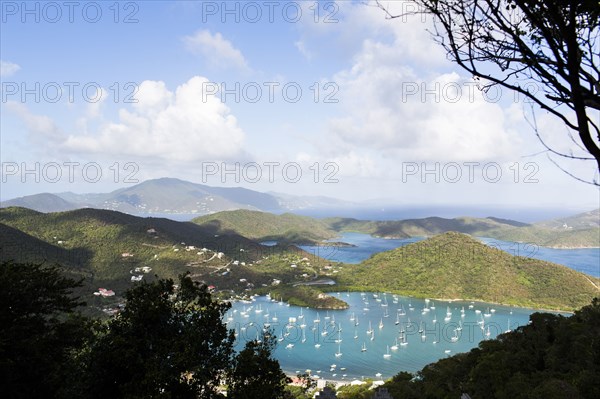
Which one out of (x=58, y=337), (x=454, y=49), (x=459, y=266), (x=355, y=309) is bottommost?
(x=355, y=309)

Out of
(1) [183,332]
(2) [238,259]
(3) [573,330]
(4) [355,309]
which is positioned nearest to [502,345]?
(3) [573,330]

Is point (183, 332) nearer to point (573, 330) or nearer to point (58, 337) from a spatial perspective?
point (58, 337)

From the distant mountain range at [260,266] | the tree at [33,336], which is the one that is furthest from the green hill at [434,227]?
the tree at [33,336]

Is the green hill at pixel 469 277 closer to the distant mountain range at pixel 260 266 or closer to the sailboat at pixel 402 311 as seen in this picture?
the distant mountain range at pixel 260 266

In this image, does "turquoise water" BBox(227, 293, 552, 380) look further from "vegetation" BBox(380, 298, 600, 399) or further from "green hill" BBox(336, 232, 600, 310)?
"vegetation" BBox(380, 298, 600, 399)

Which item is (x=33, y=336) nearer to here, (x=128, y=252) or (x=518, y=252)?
(x=128, y=252)
